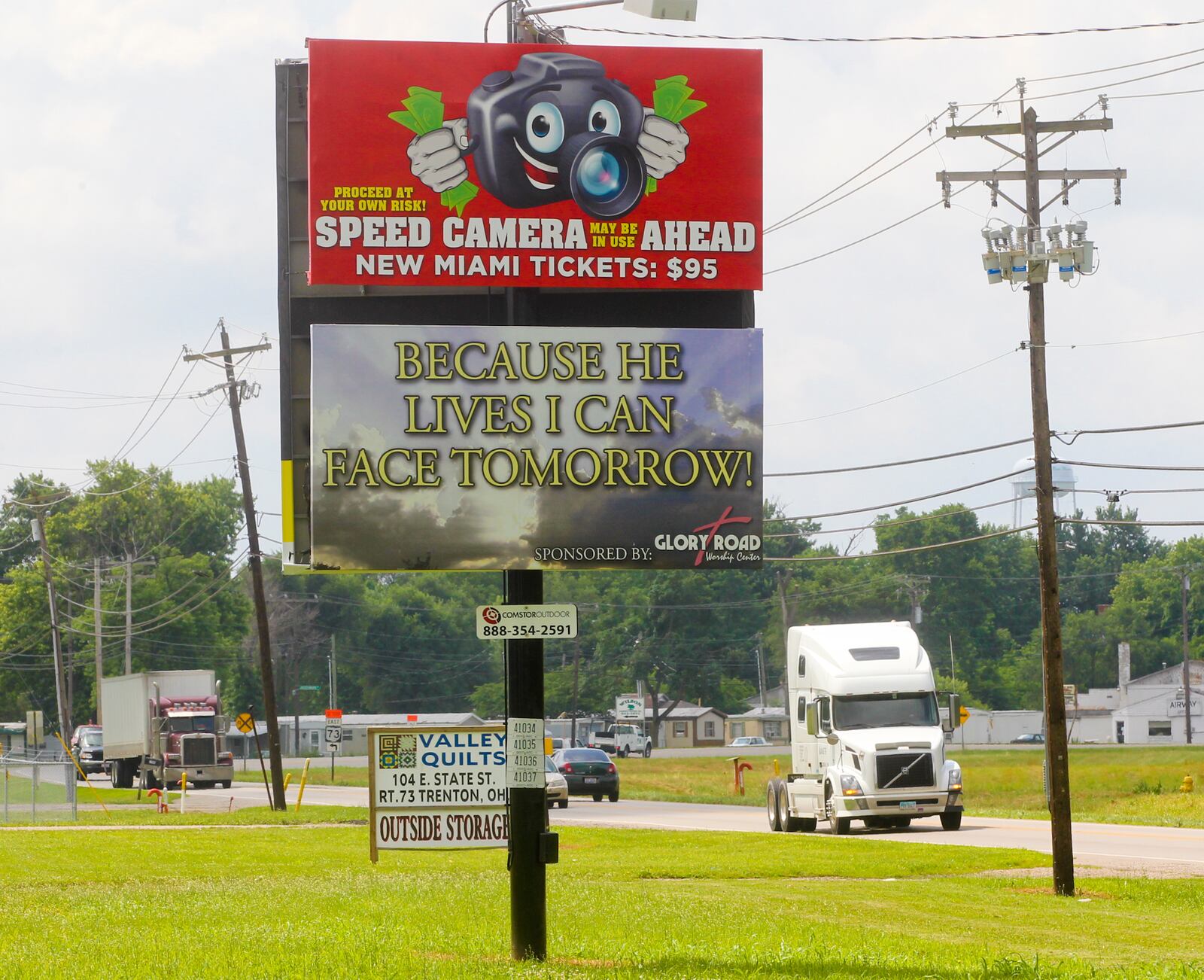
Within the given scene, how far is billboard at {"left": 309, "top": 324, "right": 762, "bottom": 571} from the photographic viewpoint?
38.2 feet

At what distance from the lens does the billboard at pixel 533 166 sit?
11.8m

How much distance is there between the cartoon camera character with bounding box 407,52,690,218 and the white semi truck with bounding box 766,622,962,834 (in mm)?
19497

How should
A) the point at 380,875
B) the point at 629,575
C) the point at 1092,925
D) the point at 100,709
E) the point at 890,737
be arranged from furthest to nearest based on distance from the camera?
the point at 629,575, the point at 100,709, the point at 890,737, the point at 380,875, the point at 1092,925

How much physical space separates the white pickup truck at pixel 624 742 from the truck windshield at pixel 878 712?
70.3 m

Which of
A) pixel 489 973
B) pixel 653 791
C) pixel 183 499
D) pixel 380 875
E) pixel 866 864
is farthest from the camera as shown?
pixel 183 499

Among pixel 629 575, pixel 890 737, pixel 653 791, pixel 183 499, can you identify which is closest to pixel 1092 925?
pixel 890 737

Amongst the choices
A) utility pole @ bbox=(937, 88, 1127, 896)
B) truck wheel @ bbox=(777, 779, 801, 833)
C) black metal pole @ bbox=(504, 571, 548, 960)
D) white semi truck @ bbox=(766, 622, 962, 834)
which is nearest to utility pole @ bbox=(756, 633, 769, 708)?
truck wheel @ bbox=(777, 779, 801, 833)

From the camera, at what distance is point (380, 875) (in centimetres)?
2031

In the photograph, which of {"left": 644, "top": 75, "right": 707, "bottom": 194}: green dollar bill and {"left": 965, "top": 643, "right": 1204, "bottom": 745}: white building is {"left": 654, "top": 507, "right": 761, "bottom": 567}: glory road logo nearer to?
{"left": 644, "top": 75, "right": 707, "bottom": 194}: green dollar bill

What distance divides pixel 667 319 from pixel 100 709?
194 ft

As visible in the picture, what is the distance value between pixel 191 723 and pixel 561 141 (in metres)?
51.6

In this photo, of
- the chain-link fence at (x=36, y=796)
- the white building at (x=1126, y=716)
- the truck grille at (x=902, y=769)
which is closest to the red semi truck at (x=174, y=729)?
the chain-link fence at (x=36, y=796)

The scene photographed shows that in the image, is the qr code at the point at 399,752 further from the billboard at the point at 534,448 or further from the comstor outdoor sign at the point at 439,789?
the billboard at the point at 534,448

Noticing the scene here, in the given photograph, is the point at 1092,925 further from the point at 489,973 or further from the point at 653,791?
the point at 653,791
